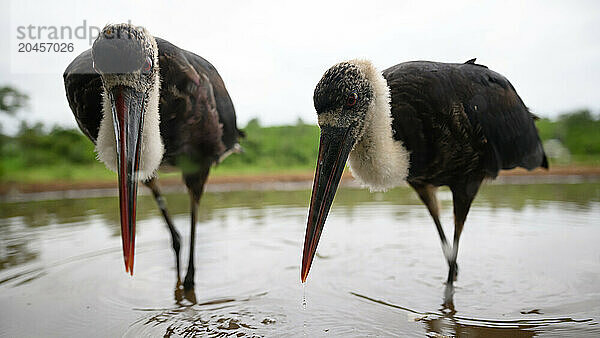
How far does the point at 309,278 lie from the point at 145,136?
178 cm

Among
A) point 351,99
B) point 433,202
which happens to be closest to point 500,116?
point 433,202

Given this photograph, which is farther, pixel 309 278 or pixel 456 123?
pixel 309 278

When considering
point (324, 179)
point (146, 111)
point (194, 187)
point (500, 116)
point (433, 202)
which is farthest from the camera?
point (433, 202)

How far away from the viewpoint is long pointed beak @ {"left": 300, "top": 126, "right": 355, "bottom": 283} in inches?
104

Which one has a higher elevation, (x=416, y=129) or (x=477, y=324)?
(x=416, y=129)

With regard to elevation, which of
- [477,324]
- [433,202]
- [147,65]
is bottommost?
[477,324]

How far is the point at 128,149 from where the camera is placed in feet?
8.55

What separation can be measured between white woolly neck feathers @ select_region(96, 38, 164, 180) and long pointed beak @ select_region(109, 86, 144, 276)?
15 centimetres

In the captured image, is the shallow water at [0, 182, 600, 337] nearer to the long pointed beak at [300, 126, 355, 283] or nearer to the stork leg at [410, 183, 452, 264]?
the stork leg at [410, 183, 452, 264]

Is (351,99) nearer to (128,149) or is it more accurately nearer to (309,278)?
(128,149)

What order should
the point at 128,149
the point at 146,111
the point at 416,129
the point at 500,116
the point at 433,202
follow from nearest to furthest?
the point at 128,149
the point at 146,111
the point at 416,129
the point at 500,116
the point at 433,202

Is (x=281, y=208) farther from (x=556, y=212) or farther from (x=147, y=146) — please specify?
(x=147, y=146)

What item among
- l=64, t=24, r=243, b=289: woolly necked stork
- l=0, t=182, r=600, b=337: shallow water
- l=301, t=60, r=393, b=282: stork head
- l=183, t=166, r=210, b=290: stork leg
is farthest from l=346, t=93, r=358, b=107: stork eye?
l=183, t=166, r=210, b=290: stork leg

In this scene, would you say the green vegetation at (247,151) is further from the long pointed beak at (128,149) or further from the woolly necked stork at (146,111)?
the long pointed beak at (128,149)
